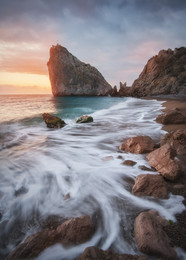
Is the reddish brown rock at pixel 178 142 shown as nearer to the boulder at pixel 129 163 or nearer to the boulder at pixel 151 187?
the boulder at pixel 129 163

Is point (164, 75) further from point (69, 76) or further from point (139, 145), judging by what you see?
point (139, 145)

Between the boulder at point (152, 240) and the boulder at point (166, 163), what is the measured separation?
1.44m

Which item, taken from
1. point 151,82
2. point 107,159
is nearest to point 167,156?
point 107,159

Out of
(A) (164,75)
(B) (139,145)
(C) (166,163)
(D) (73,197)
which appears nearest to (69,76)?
(A) (164,75)

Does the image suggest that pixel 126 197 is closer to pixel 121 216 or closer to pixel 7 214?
pixel 121 216

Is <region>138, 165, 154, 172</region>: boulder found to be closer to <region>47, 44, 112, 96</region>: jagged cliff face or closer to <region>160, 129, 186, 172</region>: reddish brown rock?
<region>160, 129, 186, 172</region>: reddish brown rock

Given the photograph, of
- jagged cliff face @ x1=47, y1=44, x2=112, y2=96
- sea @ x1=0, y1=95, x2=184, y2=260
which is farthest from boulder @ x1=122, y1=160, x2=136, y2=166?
jagged cliff face @ x1=47, y1=44, x2=112, y2=96

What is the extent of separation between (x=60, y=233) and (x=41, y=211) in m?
0.86

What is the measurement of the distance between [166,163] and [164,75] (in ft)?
175

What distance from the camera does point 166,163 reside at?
11.0 ft

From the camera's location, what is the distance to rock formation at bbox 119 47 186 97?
41319 mm

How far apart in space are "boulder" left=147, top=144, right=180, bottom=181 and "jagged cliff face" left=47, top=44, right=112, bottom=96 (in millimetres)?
78949

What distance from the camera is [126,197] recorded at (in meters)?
2.91

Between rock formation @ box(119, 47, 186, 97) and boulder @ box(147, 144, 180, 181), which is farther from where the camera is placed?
rock formation @ box(119, 47, 186, 97)
